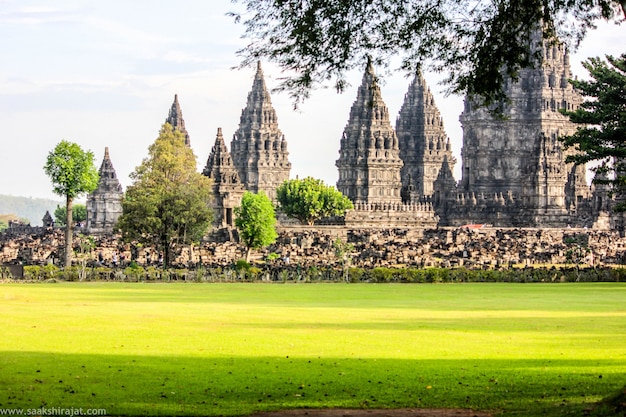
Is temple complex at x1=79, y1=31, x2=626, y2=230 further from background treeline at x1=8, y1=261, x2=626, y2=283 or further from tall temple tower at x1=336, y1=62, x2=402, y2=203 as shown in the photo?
background treeline at x1=8, y1=261, x2=626, y2=283

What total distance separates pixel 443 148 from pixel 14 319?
505 feet

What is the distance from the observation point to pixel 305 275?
80.1 meters

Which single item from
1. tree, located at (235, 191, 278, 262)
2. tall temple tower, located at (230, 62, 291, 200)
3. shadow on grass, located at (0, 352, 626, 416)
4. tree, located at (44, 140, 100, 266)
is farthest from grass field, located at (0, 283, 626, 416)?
tall temple tower, located at (230, 62, 291, 200)

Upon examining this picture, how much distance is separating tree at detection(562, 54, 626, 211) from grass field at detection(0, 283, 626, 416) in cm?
2197

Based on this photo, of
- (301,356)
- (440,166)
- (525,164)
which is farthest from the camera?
(440,166)

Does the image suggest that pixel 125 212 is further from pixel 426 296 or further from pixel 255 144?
pixel 255 144

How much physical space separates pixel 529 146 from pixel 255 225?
67.3m

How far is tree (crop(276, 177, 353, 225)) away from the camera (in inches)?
6107

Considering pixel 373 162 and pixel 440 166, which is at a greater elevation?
pixel 440 166

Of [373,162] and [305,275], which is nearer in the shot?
[305,275]

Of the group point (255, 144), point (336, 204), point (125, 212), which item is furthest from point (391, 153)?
point (125, 212)

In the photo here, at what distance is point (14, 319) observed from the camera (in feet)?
123

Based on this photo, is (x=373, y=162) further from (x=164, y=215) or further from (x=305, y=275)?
(x=305, y=275)

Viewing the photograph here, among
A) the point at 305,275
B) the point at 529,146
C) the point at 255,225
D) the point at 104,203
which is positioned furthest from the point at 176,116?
the point at 305,275
